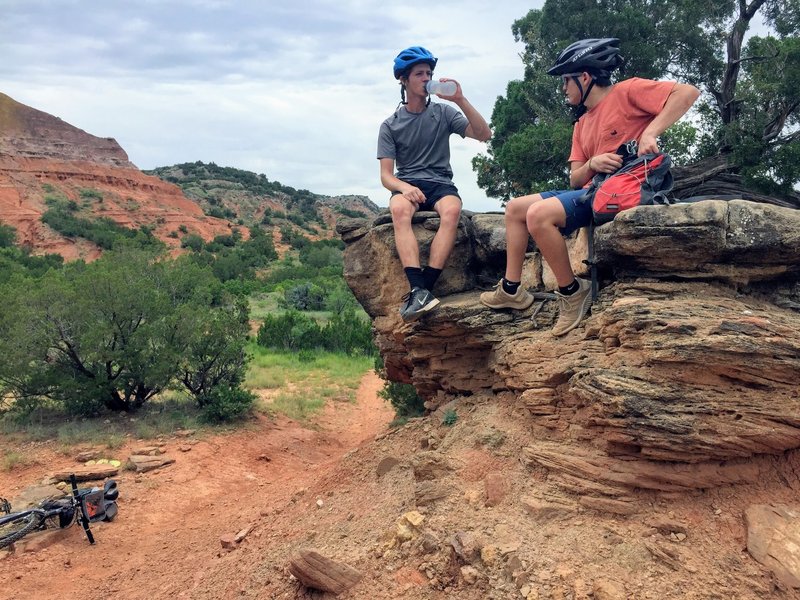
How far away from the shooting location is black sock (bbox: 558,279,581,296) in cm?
399

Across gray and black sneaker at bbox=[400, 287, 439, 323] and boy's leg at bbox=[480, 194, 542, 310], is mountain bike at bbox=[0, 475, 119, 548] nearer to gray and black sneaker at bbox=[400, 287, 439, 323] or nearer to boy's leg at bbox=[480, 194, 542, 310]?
gray and black sneaker at bbox=[400, 287, 439, 323]

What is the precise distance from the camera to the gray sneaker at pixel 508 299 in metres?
4.45

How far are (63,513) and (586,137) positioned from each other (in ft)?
19.2

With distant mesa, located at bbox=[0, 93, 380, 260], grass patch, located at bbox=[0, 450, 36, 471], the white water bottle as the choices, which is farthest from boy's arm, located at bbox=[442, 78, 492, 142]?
distant mesa, located at bbox=[0, 93, 380, 260]

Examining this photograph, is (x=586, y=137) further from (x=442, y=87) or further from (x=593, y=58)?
(x=442, y=87)

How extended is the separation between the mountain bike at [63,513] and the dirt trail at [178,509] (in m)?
0.13

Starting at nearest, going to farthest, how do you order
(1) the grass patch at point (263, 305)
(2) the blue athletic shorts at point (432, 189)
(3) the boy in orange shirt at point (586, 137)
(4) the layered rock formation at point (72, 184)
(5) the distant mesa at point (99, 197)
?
(3) the boy in orange shirt at point (586, 137)
(2) the blue athletic shorts at point (432, 189)
(1) the grass patch at point (263, 305)
(5) the distant mesa at point (99, 197)
(4) the layered rock formation at point (72, 184)

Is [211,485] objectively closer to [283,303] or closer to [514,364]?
[514,364]

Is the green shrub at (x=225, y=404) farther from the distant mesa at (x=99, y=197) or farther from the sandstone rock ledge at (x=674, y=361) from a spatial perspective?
the distant mesa at (x=99, y=197)

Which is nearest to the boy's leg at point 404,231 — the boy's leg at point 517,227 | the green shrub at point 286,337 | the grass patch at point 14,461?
the boy's leg at point 517,227

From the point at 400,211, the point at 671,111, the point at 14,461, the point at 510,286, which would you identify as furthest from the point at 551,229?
the point at 14,461

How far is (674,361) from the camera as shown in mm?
3188

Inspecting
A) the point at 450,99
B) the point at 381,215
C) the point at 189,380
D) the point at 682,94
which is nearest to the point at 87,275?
the point at 189,380

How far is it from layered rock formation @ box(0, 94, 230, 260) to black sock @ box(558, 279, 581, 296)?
1455 inches
